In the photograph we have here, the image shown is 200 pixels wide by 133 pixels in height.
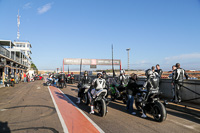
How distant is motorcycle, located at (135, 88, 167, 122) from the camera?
5.23m

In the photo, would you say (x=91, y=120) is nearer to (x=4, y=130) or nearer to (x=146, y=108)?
(x=146, y=108)

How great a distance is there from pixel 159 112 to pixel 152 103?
403 millimetres

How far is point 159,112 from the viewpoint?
5340mm

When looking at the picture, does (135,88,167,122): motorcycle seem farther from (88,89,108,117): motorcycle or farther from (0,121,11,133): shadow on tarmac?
(0,121,11,133): shadow on tarmac

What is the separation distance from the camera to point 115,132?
4484 millimetres

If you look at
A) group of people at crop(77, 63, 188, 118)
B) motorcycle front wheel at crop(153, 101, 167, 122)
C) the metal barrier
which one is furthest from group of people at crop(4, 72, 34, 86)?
→ motorcycle front wheel at crop(153, 101, 167, 122)

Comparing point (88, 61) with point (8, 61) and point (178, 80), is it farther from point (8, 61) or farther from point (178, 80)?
point (178, 80)

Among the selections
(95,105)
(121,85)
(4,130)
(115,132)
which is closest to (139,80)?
(121,85)

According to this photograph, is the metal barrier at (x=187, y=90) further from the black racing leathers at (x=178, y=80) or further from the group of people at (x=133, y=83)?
the group of people at (x=133, y=83)

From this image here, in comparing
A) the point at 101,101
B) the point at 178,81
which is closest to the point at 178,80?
the point at 178,81

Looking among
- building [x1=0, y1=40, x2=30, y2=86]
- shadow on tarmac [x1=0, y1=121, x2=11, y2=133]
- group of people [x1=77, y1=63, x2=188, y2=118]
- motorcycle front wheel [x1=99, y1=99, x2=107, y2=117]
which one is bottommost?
shadow on tarmac [x1=0, y1=121, x2=11, y2=133]

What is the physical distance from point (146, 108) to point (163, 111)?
0.84 meters

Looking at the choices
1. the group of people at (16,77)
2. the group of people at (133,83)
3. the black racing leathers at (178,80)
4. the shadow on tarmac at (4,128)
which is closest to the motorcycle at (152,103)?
the group of people at (133,83)

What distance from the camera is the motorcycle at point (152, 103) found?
5.23m
